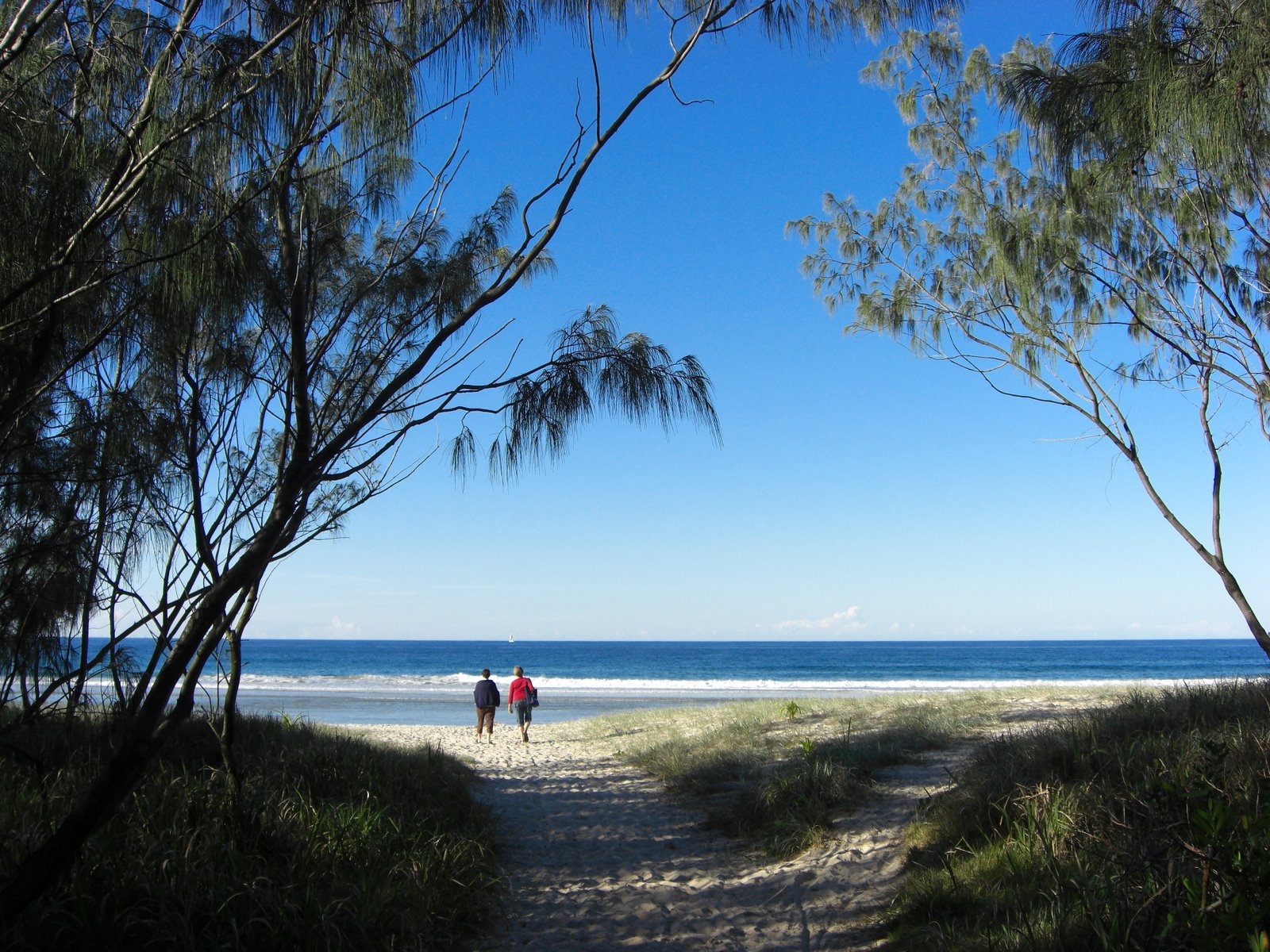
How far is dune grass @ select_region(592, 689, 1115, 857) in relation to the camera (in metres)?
7.88

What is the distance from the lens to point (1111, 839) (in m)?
4.71

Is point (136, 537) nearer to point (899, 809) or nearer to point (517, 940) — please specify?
point (517, 940)

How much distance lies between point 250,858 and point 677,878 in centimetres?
307

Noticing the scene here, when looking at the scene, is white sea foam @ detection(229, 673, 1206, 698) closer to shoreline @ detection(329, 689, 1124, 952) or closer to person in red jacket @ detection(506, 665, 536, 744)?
person in red jacket @ detection(506, 665, 536, 744)

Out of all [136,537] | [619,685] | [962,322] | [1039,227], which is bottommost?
[619,685]

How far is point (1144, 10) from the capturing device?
6555mm

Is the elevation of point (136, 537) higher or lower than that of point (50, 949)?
higher

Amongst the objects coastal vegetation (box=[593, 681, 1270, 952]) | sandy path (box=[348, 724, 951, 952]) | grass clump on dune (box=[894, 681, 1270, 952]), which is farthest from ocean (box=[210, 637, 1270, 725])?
grass clump on dune (box=[894, 681, 1270, 952])

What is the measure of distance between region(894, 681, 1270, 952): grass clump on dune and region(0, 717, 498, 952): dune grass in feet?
9.10

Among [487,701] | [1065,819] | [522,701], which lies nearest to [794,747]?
[1065,819]

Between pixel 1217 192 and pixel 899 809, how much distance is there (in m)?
6.59

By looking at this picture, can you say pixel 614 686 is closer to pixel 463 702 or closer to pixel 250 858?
pixel 463 702

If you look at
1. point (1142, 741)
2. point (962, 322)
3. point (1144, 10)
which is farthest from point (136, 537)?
point (962, 322)

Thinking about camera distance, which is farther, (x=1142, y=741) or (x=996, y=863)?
(x=1142, y=741)
